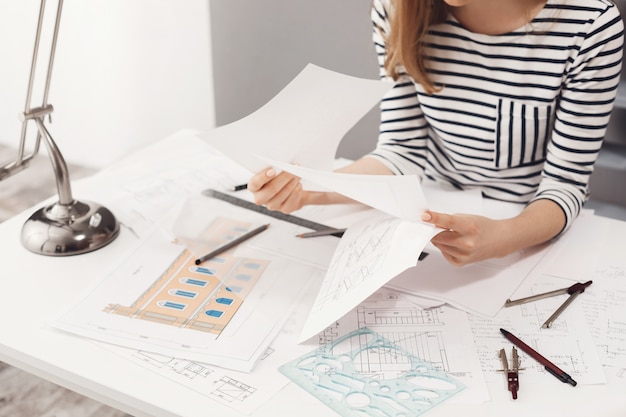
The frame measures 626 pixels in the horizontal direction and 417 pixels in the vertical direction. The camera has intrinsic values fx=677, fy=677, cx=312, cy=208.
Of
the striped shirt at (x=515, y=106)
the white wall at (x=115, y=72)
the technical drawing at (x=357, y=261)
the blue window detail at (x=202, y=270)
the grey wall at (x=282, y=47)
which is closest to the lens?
the technical drawing at (x=357, y=261)

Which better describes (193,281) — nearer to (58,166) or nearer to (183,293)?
(183,293)

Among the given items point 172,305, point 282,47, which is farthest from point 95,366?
point 282,47

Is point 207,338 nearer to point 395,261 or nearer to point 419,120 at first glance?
point 395,261

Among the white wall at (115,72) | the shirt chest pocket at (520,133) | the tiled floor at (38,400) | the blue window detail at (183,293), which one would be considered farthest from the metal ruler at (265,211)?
the white wall at (115,72)

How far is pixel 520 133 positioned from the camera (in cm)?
114

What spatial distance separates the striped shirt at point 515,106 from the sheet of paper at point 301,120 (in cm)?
26

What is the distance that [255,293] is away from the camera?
0.89 meters

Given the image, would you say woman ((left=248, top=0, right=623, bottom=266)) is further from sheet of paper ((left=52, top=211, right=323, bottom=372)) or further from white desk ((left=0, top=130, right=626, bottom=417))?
white desk ((left=0, top=130, right=626, bottom=417))

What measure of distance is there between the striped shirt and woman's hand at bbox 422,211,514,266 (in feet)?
0.54

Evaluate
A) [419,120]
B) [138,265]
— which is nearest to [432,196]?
[419,120]

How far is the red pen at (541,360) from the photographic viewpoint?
73 centimetres

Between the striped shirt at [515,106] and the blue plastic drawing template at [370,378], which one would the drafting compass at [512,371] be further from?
the striped shirt at [515,106]

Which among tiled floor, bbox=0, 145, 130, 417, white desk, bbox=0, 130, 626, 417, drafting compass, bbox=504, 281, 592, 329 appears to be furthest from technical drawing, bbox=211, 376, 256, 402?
tiled floor, bbox=0, 145, 130, 417

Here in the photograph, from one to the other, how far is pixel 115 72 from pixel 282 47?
931 mm
